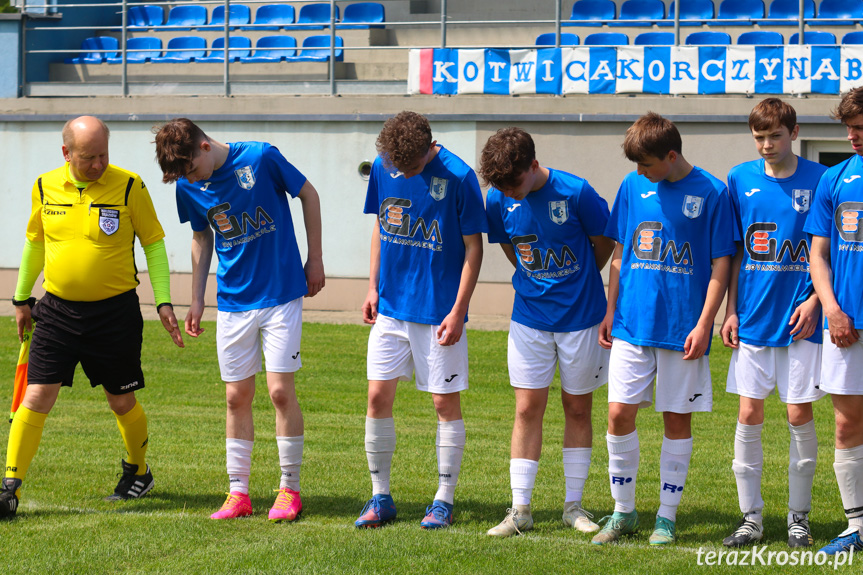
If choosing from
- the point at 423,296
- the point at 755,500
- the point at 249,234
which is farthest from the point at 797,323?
the point at 249,234

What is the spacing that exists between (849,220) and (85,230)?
12.6 feet

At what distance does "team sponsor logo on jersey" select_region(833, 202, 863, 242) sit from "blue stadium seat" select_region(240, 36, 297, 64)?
53.4ft

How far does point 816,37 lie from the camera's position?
53.9 feet

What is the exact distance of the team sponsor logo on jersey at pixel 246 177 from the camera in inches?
207

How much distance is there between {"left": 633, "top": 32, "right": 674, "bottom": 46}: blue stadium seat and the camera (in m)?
17.5

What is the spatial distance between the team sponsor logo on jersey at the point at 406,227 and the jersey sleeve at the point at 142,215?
1.29 m

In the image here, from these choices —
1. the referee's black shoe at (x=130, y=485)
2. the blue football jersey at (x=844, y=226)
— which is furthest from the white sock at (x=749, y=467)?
the referee's black shoe at (x=130, y=485)

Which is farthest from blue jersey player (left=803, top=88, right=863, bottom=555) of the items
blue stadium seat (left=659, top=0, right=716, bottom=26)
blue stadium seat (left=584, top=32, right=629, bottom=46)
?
blue stadium seat (left=659, top=0, right=716, bottom=26)

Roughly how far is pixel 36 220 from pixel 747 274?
3.78 metres

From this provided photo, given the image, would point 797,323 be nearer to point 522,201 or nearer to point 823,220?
point 823,220

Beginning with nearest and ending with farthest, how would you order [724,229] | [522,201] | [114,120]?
[724,229], [522,201], [114,120]

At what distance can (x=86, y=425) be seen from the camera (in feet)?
26.5

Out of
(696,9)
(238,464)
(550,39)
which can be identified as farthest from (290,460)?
(696,9)

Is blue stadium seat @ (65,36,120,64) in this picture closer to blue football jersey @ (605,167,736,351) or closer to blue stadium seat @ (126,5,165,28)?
blue stadium seat @ (126,5,165,28)
